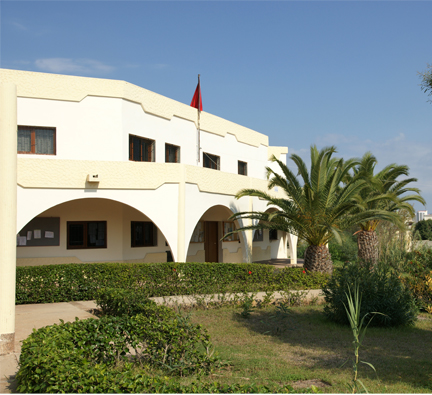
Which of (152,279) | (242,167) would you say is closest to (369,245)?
Answer: (242,167)

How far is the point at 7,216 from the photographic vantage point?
6.38m

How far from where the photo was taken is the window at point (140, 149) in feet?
53.4

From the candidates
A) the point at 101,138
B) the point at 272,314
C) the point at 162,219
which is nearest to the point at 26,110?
the point at 101,138

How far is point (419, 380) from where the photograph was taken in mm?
5594

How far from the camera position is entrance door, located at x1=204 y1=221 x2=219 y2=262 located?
20.5m

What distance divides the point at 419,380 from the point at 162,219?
956 cm

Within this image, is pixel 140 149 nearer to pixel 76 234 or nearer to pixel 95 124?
pixel 95 124

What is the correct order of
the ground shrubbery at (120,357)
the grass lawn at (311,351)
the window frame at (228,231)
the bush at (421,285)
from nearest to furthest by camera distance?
the ground shrubbery at (120,357) < the grass lawn at (311,351) < the bush at (421,285) < the window frame at (228,231)

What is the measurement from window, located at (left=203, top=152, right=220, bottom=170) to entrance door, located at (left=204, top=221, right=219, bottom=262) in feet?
8.81

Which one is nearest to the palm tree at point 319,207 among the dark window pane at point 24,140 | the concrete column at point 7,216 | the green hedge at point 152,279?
the green hedge at point 152,279

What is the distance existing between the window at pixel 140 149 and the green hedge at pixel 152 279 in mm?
5720

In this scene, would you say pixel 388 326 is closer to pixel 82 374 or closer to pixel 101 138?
pixel 82 374

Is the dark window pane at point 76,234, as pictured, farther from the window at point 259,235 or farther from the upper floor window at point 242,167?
the window at point 259,235

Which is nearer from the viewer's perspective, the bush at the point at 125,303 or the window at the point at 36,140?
the bush at the point at 125,303
